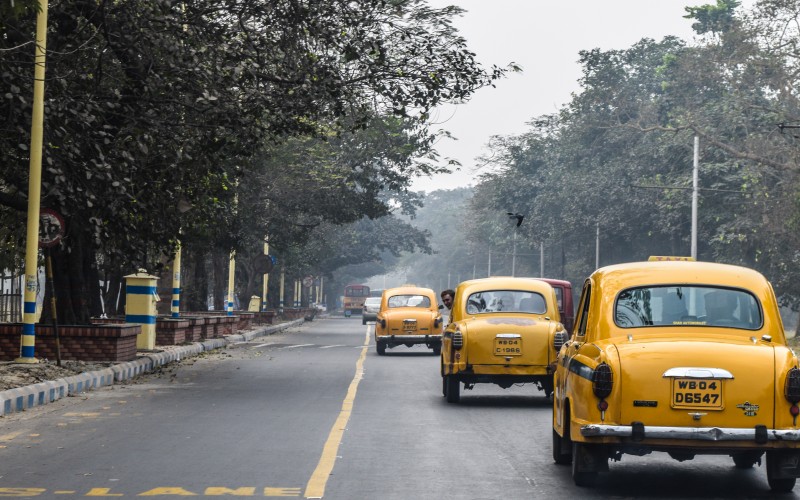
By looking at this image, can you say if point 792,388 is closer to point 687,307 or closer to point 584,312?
point 687,307

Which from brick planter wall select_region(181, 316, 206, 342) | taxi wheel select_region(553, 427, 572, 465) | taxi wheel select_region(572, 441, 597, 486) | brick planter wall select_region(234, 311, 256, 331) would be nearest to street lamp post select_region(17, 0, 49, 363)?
taxi wheel select_region(553, 427, 572, 465)

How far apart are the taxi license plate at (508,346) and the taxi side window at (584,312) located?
218 inches

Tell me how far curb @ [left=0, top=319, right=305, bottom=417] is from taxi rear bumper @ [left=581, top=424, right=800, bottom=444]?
8525mm

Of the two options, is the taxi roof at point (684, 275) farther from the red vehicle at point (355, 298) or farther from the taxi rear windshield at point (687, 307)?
the red vehicle at point (355, 298)

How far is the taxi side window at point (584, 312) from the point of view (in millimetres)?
10766

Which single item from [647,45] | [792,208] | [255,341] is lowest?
[255,341]

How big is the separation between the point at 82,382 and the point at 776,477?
469 inches

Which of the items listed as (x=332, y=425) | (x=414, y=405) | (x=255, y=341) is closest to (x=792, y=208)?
(x=255, y=341)

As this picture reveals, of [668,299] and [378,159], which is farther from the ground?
[378,159]

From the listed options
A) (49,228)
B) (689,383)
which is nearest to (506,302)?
(49,228)

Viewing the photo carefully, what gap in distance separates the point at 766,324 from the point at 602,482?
177cm

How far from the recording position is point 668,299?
32.8 ft

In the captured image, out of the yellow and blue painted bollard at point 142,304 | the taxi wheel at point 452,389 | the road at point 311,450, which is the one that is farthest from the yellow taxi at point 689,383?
the yellow and blue painted bollard at point 142,304

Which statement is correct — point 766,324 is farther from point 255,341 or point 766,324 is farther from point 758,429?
point 255,341
